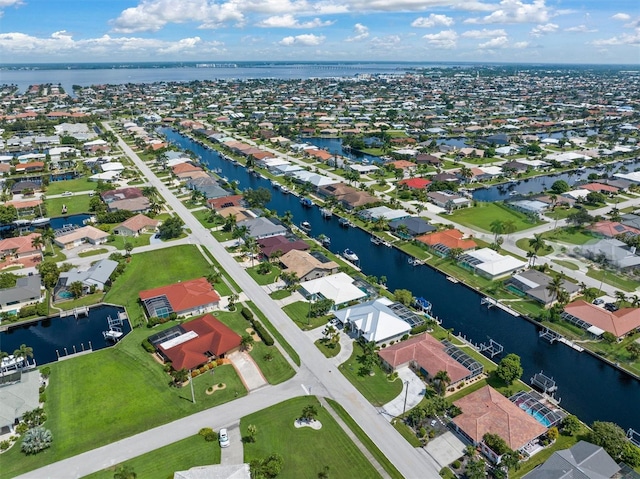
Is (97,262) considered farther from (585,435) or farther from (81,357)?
(585,435)

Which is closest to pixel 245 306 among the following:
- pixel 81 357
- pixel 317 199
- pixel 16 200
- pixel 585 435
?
pixel 81 357

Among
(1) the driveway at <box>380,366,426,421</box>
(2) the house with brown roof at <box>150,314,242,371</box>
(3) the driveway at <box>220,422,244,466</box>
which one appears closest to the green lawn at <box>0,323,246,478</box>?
(2) the house with brown roof at <box>150,314,242,371</box>

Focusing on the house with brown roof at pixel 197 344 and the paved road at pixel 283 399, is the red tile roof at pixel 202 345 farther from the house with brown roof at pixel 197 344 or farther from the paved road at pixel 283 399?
the paved road at pixel 283 399

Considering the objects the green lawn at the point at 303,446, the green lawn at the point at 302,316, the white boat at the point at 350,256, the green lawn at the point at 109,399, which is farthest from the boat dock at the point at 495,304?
the green lawn at the point at 109,399

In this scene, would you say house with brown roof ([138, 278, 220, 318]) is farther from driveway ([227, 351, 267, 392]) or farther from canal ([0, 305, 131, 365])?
driveway ([227, 351, 267, 392])

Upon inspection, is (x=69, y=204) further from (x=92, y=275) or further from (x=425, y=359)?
(x=425, y=359)

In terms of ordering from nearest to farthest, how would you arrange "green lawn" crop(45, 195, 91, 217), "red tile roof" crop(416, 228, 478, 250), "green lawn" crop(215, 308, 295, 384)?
"green lawn" crop(215, 308, 295, 384), "red tile roof" crop(416, 228, 478, 250), "green lawn" crop(45, 195, 91, 217)
